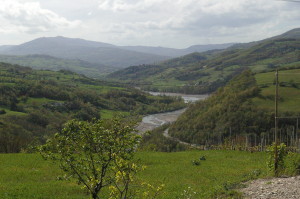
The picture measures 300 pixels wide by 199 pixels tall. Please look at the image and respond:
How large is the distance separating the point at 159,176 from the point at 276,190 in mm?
14163

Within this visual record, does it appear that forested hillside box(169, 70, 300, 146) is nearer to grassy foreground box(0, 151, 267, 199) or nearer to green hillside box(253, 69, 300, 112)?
green hillside box(253, 69, 300, 112)

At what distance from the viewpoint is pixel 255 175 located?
27.2 m

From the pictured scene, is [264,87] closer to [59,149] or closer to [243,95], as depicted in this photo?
[243,95]

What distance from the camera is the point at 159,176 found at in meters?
31.3

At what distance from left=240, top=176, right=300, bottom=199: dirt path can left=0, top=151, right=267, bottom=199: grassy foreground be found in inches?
67.0

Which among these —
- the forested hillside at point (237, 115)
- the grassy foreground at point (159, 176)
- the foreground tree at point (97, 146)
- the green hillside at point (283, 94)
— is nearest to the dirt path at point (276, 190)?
the grassy foreground at point (159, 176)

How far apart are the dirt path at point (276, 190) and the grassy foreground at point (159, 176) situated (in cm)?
170

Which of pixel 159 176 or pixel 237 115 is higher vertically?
pixel 159 176

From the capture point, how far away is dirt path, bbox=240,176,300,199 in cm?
1840

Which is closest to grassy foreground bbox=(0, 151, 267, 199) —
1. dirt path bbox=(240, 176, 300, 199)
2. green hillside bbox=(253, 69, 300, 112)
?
dirt path bbox=(240, 176, 300, 199)

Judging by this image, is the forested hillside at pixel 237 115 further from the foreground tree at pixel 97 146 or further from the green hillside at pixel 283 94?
the foreground tree at pixel 97 146

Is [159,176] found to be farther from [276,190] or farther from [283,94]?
[283,94]

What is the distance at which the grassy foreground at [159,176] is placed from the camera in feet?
72.3

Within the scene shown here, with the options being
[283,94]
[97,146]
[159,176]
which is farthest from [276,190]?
[283,94]
